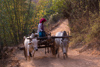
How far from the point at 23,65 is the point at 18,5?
7.72 meters

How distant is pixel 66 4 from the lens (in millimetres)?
12023

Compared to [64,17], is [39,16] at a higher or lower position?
higher

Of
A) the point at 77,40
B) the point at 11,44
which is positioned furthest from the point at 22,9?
the point at 77,40

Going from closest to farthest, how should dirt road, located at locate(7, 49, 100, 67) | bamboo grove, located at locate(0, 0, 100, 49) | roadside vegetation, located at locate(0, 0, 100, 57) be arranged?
dirt road, located at locate(7, 49, 100, 67)
roadside vegetation, located at locate(0, 0, 100, 57)
bamboo grove, located at locate(0, 0, 100, 49)

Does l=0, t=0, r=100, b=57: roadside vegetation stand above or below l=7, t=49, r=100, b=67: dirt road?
above

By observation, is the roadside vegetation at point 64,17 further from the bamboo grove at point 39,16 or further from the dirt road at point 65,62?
the dirt road at point 65,62

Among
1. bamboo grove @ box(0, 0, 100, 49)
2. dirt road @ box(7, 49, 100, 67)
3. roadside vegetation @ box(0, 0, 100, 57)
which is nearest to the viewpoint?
dirt road @ box(7, 49, 100, 67)

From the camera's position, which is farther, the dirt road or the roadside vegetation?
the roadside vegetation

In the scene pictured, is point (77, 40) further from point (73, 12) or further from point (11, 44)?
point (11, 44)

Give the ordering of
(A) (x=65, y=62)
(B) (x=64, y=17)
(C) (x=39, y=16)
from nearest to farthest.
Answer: (A) (x=65, y=62) < (B) (x=64, y=17) < (C) (x=39, y=16)

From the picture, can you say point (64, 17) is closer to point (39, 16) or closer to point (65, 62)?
point (39, 16)

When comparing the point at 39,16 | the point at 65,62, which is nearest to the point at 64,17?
the point at 39,16

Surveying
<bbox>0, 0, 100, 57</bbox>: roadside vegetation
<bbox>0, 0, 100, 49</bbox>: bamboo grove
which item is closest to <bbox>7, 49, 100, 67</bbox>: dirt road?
<bbox>0, 0, 100, 57</bbox>: roadside vegetation

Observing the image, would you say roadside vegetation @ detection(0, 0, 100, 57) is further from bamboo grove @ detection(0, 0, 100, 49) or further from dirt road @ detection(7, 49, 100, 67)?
dirt road @ detection(7, 49, 100, 67)
